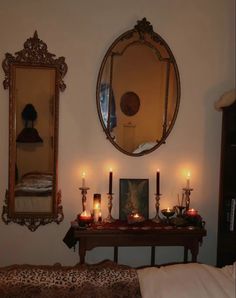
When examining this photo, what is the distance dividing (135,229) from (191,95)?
3.87ft

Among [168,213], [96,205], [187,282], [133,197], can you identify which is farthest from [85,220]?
[187,282]

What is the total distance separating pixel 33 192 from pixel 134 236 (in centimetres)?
86

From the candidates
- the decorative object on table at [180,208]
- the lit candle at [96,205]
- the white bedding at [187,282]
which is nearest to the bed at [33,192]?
the lit candle at [96,205]

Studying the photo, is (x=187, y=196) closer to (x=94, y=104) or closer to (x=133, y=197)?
(x=133, y=197)

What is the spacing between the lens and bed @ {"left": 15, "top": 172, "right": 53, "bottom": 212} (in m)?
2.39

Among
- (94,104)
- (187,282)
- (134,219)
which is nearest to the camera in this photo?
(187,282)

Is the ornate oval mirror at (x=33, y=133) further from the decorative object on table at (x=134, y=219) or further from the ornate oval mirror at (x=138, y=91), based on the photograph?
the decorative object on table at (x=134, y=219)

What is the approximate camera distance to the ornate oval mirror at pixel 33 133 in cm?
233

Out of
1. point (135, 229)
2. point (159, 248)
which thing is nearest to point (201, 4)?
point (135, 229)

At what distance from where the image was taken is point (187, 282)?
1362 mm

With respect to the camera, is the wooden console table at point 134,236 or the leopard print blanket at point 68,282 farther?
the wooden console table at point 134,236

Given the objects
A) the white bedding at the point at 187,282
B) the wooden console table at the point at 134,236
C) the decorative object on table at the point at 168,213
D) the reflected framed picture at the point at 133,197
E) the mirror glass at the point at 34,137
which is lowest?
the wooden console table at the point at 134,236

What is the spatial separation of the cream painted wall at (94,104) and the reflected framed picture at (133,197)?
57 mm

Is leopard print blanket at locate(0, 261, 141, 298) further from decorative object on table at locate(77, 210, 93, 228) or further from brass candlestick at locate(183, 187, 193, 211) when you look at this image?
brass candlestick at locate(183, 187, 193, 211)
